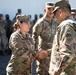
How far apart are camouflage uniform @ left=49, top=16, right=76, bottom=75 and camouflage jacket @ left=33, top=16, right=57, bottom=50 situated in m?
2.19

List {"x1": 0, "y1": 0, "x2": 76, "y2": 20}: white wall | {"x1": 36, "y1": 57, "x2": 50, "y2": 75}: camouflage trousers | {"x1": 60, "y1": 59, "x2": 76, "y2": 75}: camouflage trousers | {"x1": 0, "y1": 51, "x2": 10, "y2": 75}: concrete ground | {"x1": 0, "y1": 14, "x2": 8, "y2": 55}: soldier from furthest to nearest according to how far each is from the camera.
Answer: {"x1": 0, "y1": 0, "x2": 76, "y2": 20}: white wall < {"x1": 0, "y1": 14, "x2": 8, "y2": 55}: soldier < {"x1": 0, "y1": 51, "x2": 10, "y2": 75}: concrete ground < {"x1": 36, "y1": 57, "x2": 50, "y2": 75}: camouflage trousers < {"x1": 60, "y1": 59, "x2": 76, "y2": 75}: camouflage trousers

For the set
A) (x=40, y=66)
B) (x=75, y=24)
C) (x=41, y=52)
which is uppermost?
(x=75, y=24)

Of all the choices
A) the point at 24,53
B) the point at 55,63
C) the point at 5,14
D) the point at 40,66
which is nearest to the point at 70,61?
the point at 55,63

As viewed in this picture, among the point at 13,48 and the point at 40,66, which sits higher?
the point at 13,48

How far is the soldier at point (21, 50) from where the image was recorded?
486 centimetres

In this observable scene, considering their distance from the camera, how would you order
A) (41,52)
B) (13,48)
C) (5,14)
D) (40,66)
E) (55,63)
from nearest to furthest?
(55,63)
(13,48)
(41,52)
(40,66)
(5,14)

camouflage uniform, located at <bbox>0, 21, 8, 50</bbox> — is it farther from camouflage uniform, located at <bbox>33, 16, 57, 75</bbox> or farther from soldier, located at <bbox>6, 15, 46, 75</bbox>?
soldier, located at <bbox>6, 15, 46, 75</bbox>

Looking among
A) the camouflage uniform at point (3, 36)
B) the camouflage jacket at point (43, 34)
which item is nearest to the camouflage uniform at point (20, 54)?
the camouflage jacket at point (43, 34)

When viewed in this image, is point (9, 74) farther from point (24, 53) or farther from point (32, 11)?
point (32, 11)

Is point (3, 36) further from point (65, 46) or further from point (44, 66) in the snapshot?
point (65, 46)

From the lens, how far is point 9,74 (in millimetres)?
4965

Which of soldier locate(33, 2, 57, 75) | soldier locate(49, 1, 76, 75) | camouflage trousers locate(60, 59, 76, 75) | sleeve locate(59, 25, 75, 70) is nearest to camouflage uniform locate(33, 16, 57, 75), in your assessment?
soldier locate(33, 2, 57, 75)

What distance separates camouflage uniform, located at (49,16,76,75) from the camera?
3.70 meters

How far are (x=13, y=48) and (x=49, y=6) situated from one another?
160cm
